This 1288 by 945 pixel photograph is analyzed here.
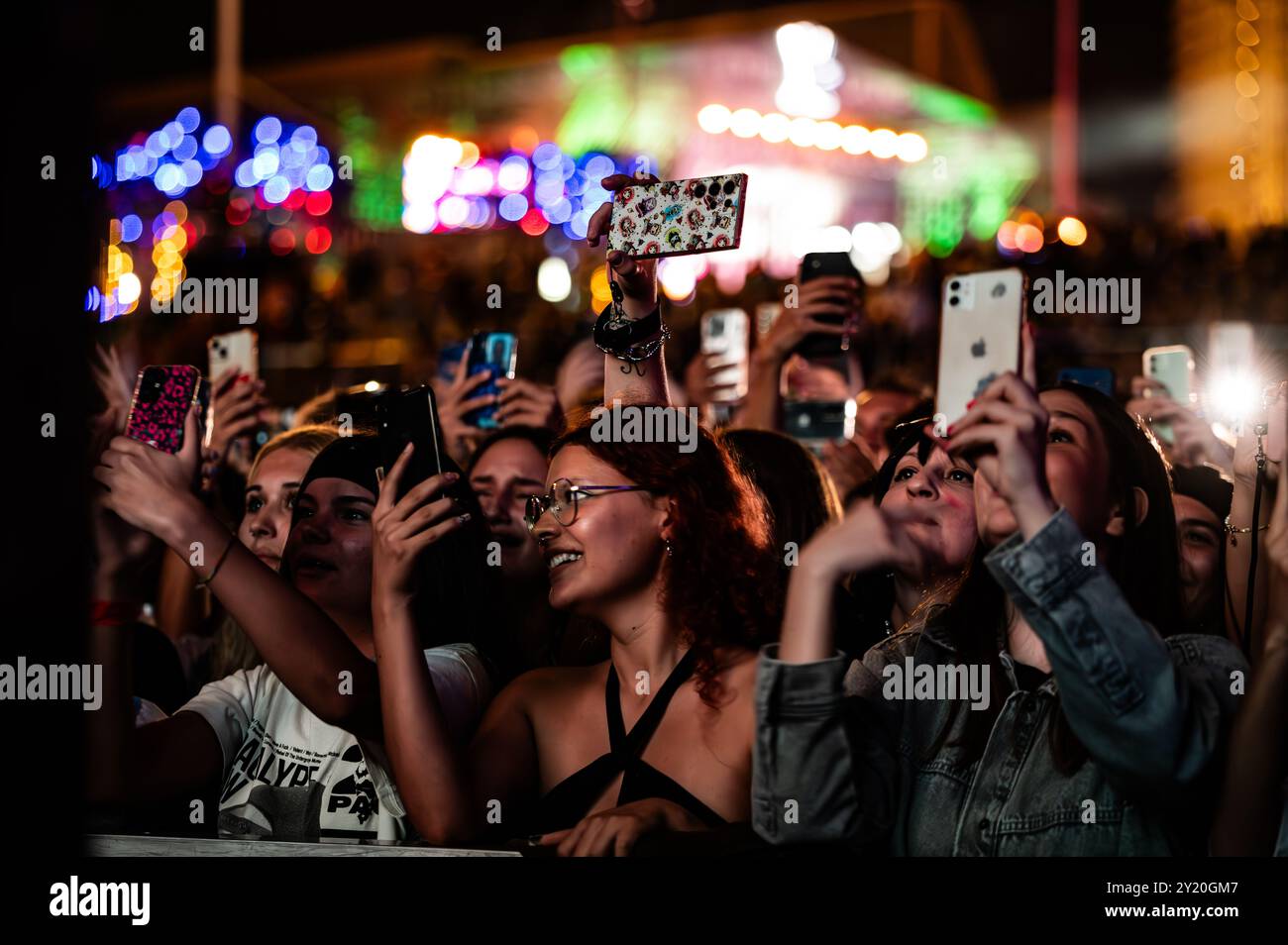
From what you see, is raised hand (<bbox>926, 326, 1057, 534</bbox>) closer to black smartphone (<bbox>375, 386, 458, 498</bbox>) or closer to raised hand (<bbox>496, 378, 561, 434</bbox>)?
black smartphone (<bbox>375, 386, 458, 498</bbox>)

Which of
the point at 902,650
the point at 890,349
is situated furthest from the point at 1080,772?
the point at 890,349

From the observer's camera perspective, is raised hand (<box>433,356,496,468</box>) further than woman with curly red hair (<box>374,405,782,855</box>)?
Yes

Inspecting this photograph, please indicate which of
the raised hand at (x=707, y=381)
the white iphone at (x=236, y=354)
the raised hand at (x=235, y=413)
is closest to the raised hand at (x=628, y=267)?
the raised hand at (x=235, y=413)

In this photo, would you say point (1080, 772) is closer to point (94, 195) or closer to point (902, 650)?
point (902, 650)

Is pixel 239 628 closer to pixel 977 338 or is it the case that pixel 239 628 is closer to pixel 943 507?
pixel 943 507

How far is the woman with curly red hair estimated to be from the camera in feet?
7.38

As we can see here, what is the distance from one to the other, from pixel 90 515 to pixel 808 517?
1.66 metres

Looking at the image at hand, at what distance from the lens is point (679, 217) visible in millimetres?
2574

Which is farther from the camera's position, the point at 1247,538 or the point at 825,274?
the point at 825,274

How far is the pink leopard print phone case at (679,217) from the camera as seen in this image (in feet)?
8.21

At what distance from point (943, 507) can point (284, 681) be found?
1.28 meters

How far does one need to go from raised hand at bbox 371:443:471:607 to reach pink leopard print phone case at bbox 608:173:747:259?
638mm

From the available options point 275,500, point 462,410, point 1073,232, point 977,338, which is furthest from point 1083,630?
point 1073,232

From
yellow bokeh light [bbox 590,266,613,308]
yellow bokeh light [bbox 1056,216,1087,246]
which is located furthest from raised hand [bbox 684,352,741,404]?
yellow bokeh light [bbox 590,266,613,308]
